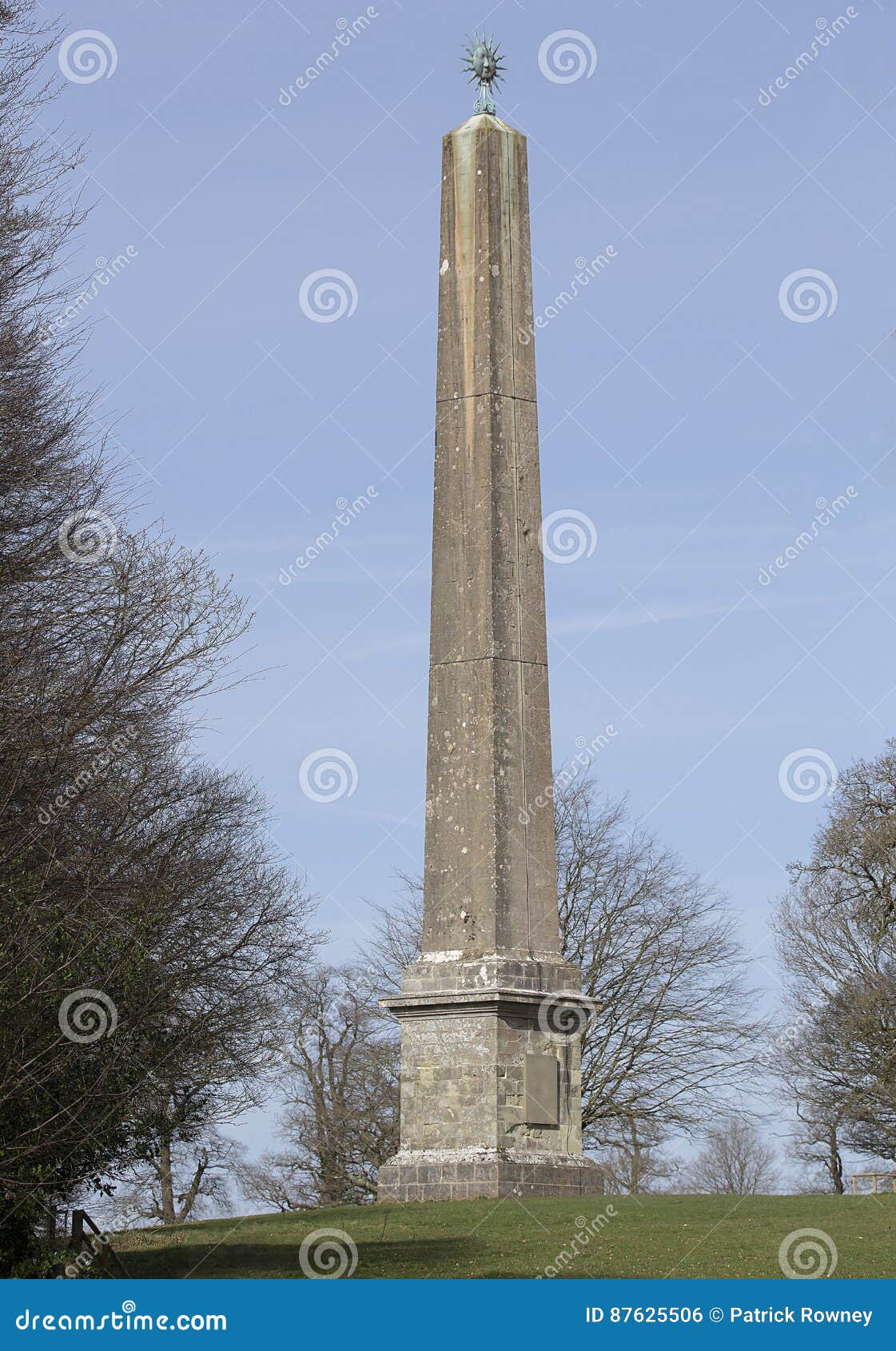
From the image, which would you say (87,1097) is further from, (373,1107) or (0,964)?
(373,1107)

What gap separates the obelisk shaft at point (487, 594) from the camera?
62.4 ft

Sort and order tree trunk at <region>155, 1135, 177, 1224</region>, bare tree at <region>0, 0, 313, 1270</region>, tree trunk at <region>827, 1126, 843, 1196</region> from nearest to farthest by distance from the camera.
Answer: bare tree at <region>0, 0, 313, 1270</region>
tree trunk at <region>155, 1135, 177, 1224</region>
tree trunk at <region>827, 1126, 843, 1196</region>

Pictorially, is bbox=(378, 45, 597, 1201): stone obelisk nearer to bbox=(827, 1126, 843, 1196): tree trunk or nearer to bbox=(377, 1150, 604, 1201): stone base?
bbox=(377, 1150, 604, 1201): stone base

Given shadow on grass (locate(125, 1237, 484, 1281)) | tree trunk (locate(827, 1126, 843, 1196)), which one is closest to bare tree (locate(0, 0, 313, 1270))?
shadow on grass (locate(125, 1237, 484, 1281))

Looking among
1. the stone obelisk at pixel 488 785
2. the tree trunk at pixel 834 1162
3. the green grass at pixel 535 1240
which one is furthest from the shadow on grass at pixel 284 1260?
the tree trunk at pixel 834 1162

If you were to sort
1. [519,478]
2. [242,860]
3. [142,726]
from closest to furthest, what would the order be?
[142,726]
[519,478]
[242,860]

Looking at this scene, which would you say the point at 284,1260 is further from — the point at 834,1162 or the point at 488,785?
the point at 834,1162

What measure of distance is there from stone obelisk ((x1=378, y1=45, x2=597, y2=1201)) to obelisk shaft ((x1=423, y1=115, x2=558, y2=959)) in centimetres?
2

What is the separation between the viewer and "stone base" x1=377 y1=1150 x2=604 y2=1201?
59.2 ft

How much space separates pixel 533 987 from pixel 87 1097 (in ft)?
24.3

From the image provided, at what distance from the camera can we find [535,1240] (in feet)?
50.0

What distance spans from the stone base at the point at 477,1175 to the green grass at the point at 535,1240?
22 centimetres

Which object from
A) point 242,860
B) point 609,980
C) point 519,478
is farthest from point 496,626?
point 609,980

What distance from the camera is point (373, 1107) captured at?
3231 cm
